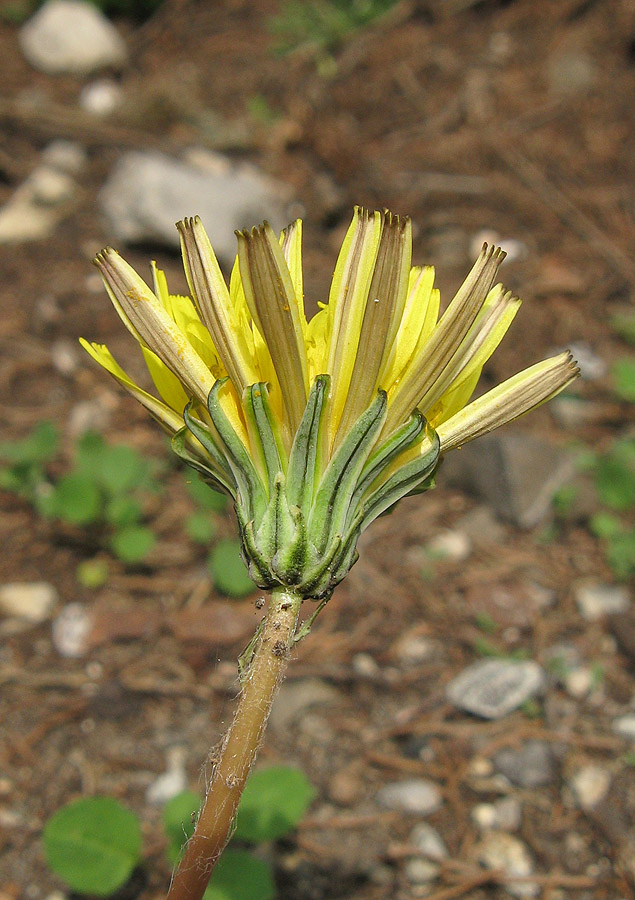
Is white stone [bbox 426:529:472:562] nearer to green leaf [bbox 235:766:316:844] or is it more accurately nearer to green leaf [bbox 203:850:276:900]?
green leaf [bbox 235:766:316:844]

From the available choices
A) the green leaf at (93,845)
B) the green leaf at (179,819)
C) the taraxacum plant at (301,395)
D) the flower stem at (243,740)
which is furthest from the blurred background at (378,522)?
the taraxacum plant at (301,395)

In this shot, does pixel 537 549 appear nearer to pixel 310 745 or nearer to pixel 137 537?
pixel 310 745

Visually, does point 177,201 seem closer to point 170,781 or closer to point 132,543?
point 132,543

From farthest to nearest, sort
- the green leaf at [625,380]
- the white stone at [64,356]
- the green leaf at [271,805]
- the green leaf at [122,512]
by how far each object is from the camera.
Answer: the white stone at [64,356]
the green leaf at [625,380]
the green leaf at [122,512]
the green leaf at [271,805]

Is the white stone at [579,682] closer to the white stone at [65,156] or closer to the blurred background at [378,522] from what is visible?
the blurred background at [378,522]

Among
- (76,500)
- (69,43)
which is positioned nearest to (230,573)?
(76,500)

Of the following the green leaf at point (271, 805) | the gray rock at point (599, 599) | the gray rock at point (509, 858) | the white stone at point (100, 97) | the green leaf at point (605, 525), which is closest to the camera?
the green leaf at point (271, 805)

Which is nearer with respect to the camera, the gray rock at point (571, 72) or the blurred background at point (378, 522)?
the blurred background at point (378, 522)

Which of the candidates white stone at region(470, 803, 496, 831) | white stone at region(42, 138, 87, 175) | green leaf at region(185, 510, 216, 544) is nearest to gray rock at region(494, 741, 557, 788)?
white stone at region(470, 803, 496, 831)
